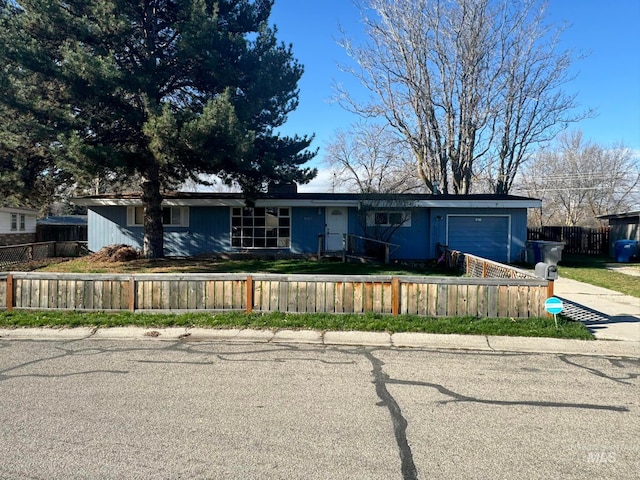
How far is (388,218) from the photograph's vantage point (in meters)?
18.2

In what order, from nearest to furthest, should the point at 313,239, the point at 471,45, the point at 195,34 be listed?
1. the point at 195,34
2. the point at 313,239
3. the point at 471,45

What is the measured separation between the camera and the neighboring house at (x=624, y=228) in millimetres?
22875

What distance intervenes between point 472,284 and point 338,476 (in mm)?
5731

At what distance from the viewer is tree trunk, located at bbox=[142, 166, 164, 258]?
15844 millimetres

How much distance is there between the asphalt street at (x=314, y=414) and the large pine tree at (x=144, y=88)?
289 inches

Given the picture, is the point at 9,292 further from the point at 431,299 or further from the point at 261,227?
the point at 261,227

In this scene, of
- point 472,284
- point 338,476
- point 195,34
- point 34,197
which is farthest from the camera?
point 34,197

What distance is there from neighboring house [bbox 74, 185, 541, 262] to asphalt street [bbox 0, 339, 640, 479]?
12.9 m

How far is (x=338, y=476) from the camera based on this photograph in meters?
3.06

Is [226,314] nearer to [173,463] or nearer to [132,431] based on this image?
[132,431]

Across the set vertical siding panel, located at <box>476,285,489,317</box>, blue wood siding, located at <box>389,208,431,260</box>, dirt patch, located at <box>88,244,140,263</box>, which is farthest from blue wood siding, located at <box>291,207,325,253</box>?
vertical siding panel, located at <box>476,285,489,317</box>

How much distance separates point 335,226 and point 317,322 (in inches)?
460

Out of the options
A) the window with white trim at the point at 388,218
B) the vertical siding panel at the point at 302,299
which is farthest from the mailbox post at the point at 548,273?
the window with white trim at the point at 388,218

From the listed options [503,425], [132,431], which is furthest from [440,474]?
[132,431]
